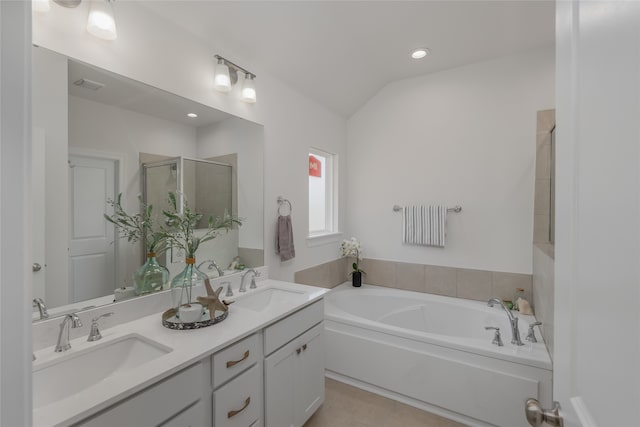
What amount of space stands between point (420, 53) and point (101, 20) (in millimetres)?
2319

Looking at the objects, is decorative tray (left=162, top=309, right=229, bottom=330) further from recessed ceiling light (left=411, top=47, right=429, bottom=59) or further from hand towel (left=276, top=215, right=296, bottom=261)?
recessed ceiling light (left=411, top=47, right=429, bottom=59)

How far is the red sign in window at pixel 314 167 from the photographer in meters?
3.10

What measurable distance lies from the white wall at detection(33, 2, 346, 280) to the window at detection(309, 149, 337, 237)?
0.49ft

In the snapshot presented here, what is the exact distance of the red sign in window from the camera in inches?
122

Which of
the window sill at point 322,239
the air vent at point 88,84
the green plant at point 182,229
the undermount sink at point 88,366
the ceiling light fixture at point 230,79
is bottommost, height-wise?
the undermount sink at point 88,366

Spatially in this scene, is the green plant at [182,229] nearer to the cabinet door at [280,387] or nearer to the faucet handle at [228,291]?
the faucet handle at [228,291]

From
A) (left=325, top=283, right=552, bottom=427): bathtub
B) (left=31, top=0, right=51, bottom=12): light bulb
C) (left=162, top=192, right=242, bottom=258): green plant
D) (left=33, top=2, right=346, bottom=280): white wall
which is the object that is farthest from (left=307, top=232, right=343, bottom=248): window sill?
(left=31, top=0, right=51, bottom=12): light bulb

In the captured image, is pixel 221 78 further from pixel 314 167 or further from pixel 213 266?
pixel 314 167

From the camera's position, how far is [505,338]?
227 centimetres

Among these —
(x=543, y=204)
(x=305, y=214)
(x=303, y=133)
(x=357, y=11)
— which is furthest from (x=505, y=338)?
(x=357, y=11)

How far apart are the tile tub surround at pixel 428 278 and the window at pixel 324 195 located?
433mm

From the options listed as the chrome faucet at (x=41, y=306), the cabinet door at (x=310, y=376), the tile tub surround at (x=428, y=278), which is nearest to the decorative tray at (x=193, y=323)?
the chrome faucet at (x=41, y=306)

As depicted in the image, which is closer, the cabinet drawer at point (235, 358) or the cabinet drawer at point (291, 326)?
the cabinet drawer at point (235, 358)

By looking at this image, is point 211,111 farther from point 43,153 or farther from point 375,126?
point 375,126
